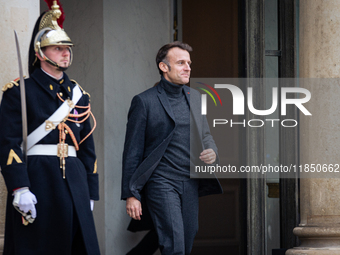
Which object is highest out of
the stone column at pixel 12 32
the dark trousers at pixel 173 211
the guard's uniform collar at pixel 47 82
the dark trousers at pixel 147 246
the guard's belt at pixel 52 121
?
the stone column at pixel 12 32

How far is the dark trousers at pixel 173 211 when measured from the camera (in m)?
4.70

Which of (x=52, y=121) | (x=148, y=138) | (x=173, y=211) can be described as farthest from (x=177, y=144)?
(x=52, y=121)

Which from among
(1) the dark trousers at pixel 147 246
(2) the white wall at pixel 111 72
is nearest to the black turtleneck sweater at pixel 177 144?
(2) the white wall at pixel 111 72

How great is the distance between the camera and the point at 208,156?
4.86m

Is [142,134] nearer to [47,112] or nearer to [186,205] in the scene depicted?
[186,205]

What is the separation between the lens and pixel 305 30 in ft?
18.4

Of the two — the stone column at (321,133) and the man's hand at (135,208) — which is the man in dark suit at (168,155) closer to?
the man's hand at (135,208)

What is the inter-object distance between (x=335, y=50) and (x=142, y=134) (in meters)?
1.82

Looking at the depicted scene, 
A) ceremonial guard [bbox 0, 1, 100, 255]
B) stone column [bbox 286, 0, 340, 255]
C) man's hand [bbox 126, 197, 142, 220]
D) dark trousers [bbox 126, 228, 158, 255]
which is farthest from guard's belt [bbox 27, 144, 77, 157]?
dark trousers [bbox 126, 228, 158, 255]

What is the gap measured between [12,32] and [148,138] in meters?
1.28

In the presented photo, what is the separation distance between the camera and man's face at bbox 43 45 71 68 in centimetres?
395

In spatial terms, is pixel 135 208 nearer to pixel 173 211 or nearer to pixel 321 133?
pixel 173 211

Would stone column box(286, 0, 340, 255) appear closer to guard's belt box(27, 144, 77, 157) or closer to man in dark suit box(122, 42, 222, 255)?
man in dark suit box(122, 42, 222, 255)

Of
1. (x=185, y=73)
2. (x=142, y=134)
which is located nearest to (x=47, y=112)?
(x=142, y=134)
